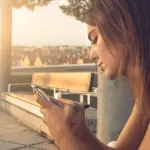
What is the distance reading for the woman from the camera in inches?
42.6

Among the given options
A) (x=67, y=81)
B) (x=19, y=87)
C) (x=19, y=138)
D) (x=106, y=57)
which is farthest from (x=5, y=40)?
(x=106, y=57)

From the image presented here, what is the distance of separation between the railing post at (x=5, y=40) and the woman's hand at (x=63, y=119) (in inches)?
283

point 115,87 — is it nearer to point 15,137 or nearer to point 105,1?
point 105,1

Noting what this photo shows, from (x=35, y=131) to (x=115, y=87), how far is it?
3427mm

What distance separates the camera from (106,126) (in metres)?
2.74

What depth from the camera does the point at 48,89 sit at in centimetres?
822

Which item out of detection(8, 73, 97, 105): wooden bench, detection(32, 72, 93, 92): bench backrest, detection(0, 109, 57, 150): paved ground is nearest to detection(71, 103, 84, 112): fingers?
detection(0, 109, 57, 150): paved ground

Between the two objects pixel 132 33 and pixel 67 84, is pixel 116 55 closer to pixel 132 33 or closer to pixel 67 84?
pixel 132 33

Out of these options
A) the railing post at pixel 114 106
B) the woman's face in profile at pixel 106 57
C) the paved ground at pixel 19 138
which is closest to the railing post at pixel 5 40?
the paved ground at pixel 19 138

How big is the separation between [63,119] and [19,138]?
Answer: 4.28 meters

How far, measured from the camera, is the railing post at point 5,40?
27.5 feet

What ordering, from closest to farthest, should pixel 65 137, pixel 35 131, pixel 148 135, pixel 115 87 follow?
1. pixel 148 135
2. pixel 65 137
3. pixel 115 87
4. pixel 35 131

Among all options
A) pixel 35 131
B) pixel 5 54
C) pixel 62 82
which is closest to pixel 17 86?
pixel 5 54

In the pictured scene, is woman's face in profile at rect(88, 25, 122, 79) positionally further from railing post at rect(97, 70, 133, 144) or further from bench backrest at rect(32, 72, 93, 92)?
bench backrest at rect(32, 72, 93, 92)
